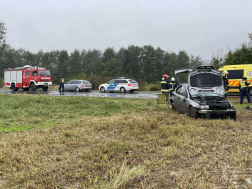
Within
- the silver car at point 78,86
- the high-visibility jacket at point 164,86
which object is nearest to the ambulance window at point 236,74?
the high-visibility jacket at point 164,86

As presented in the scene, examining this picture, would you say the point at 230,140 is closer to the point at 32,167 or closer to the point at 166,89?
the point at 32,167

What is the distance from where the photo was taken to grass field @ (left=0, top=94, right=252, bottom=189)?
11.1ft

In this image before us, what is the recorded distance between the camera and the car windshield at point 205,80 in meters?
9.45

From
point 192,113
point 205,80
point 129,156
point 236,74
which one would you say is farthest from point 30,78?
point 129,156

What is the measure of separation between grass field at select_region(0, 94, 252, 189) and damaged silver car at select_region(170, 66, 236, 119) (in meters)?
0.67

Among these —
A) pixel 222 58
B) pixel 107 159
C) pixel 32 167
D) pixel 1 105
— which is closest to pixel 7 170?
pixel 32 167

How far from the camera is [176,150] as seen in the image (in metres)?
4.67

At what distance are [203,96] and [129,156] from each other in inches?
202

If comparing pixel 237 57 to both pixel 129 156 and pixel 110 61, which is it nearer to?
pixel 129 156

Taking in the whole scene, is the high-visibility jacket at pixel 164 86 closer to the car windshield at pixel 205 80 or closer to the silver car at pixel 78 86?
the car windshield at pixel 205 80

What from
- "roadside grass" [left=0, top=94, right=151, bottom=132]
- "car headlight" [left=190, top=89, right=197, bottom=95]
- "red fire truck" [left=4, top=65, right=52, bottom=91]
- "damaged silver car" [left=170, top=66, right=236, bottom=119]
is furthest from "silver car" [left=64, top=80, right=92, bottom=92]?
"car headlight" [left=190, top=89, right=197, bottom=95]

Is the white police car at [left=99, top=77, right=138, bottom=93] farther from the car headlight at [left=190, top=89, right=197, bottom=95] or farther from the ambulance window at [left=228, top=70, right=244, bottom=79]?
the car headlight at [left=190, top=89, right=197, bottom=95]

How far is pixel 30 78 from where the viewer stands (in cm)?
2711

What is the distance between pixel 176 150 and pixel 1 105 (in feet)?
32.4
